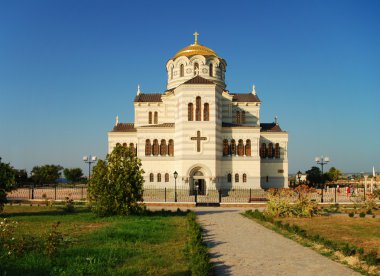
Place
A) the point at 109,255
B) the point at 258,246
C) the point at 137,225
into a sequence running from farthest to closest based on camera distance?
the point at 137,225 < the point at 258,246 < the point at 109,255

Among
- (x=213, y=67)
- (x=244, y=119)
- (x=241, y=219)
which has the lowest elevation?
(x=241, y=219)

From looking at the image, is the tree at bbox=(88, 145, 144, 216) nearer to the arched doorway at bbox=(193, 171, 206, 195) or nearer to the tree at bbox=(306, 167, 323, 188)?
the arched doorway at bbox=(193, 171, 206, 195)

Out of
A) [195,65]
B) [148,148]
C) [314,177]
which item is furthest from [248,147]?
[314,177]

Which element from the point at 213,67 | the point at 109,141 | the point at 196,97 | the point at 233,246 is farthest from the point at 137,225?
the point at 213,67

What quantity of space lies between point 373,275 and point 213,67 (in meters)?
35.5

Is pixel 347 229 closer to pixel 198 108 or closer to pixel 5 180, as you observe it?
pixel 5 180

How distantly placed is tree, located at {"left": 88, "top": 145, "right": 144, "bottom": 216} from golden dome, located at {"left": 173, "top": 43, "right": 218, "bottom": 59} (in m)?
25.2

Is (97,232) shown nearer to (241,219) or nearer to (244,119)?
(241,219)

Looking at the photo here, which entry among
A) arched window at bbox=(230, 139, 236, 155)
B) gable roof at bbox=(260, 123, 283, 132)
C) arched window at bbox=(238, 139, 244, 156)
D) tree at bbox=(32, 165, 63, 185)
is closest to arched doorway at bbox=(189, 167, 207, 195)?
arched window at bbox=(230, 139, 236, 155)

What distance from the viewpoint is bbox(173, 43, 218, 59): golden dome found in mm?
41956

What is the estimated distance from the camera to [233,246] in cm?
1207

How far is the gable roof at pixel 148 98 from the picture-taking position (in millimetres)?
42562

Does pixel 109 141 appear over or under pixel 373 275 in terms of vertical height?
over

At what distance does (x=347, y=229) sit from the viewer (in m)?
15.6
